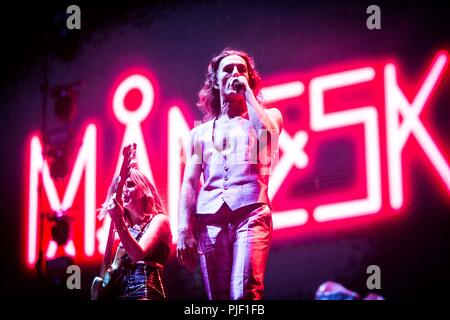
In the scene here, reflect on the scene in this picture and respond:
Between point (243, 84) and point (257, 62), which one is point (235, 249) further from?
point (257, 62)

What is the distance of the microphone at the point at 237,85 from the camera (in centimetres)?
393

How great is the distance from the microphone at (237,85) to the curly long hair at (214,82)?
192 mm

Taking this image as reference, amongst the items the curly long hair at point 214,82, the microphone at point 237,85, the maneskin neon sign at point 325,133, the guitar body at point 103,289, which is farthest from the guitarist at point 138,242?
the maneskin neon sign at point 325,133

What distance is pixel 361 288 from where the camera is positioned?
6.85 m

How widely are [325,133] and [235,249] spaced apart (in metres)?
3.92

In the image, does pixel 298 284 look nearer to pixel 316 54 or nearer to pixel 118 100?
pixel 316 54

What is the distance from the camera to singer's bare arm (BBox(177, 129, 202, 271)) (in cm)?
379

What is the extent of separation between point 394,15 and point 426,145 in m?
1.26

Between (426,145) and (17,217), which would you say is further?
(17,217)

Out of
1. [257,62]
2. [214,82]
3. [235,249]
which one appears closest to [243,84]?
[214,82]

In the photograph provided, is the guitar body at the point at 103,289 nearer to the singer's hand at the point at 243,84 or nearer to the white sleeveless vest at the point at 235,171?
the white sleeveless vest at the point at 235,171

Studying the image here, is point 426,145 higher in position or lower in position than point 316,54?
lower
